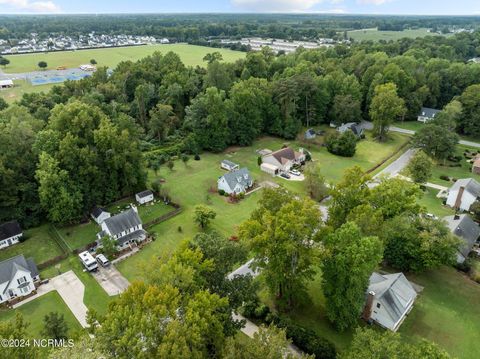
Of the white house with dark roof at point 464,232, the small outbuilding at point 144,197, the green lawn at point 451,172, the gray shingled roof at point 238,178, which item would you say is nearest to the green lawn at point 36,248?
the small outbuilding at point 144,197

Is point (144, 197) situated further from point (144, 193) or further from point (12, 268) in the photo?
point (12, 268)

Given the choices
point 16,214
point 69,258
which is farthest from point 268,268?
point 16,214

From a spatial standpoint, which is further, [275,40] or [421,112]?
[275,40]

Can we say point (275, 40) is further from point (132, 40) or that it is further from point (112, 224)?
point (112, 224)

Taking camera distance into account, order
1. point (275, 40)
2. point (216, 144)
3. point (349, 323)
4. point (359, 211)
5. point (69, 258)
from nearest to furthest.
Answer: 1. point (349, 323)
2. point (359, 211)
3. point (69, 258)
4. point (216, 144)
5. point (275, 40)

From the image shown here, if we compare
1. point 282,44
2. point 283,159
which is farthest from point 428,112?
point 282,44

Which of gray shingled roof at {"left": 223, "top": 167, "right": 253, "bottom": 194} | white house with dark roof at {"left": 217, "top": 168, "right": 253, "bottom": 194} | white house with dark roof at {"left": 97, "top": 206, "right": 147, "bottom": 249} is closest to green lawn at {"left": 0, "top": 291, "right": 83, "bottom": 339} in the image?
white house with dark roof at {"left": 97, "top": 206, "right": 147, "bottom": 249}

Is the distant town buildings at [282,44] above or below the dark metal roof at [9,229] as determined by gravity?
above

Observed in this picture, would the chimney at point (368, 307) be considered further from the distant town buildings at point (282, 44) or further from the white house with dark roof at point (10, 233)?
the distant town buildings at point (282, 44)
